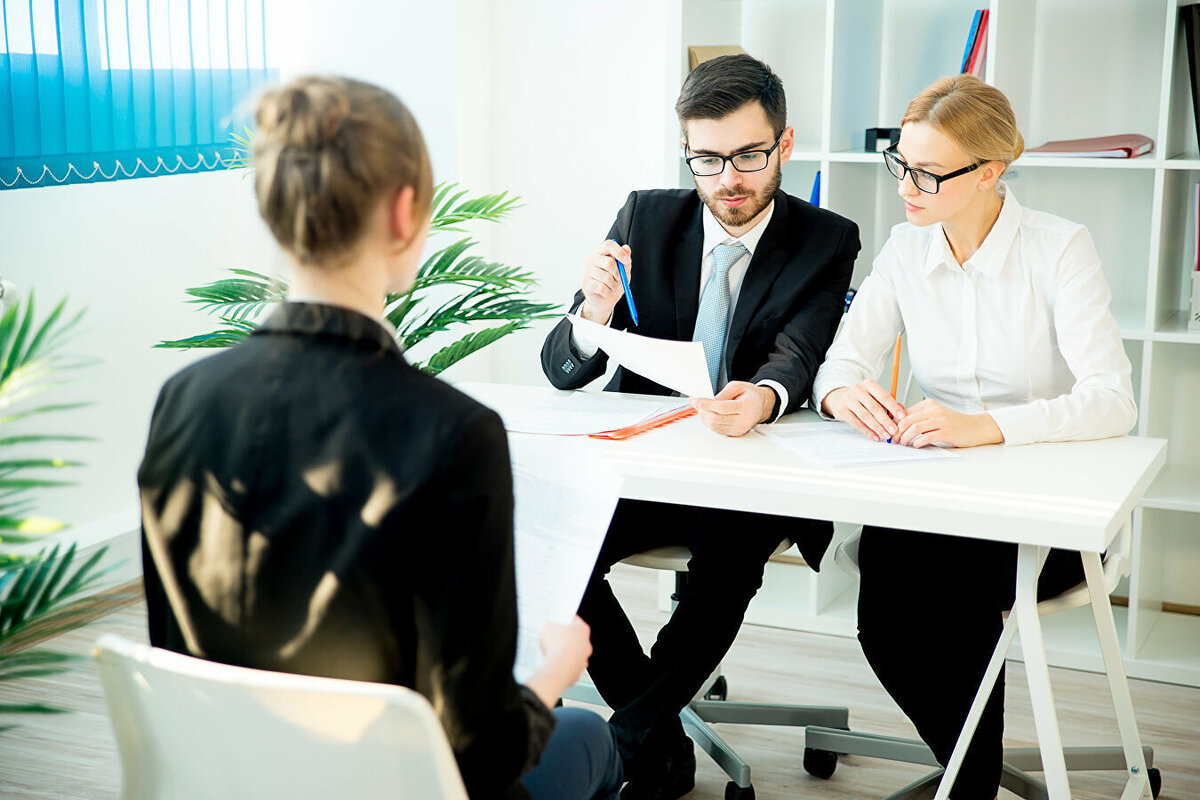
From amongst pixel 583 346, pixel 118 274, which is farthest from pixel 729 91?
pixel 118 274

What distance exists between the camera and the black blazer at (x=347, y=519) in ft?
3.07

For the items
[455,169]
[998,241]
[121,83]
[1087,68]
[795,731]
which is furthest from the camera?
[455,169]

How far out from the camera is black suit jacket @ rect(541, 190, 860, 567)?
220 cm

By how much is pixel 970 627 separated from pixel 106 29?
2.52 meters

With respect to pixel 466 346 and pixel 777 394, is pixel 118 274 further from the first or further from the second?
pixel 777 394

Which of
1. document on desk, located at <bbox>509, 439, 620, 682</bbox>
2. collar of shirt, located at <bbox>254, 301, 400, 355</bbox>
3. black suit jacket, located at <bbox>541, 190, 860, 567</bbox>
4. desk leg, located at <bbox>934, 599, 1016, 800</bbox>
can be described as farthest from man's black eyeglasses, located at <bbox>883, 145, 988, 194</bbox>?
collar of shirt, located at <bbox>254, 301, 400, 355</bbox>

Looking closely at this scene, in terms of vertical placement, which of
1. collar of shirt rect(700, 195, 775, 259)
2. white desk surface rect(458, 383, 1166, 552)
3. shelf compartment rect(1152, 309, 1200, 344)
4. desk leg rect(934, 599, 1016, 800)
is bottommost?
desk leg rect(934, 599, 1016, 800)

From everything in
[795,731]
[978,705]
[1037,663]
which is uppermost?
[1037,663]

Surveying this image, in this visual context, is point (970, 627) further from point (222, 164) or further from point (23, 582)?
point (222, 164)

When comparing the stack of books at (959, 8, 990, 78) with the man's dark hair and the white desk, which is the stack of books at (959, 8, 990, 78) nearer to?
the man's dark hair

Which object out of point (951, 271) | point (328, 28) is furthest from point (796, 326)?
point (328, 28)

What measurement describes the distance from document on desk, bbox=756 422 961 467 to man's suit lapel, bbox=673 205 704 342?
15.6 inches

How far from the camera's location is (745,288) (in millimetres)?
2236

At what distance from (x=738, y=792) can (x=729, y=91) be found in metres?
1.26
